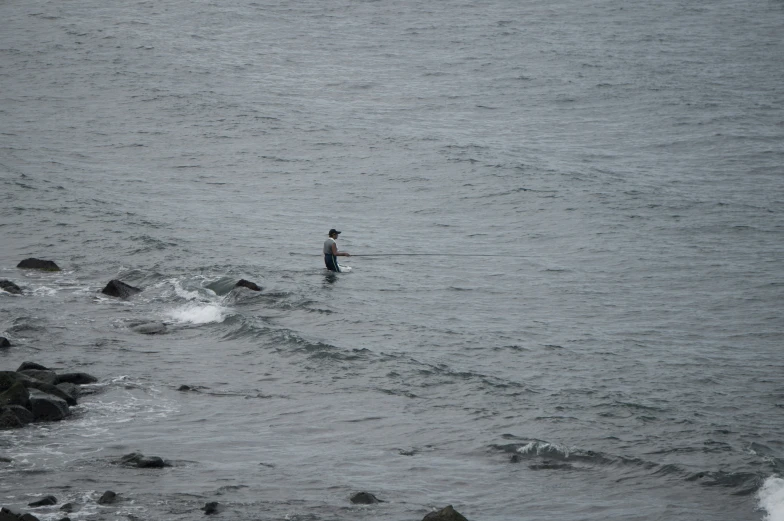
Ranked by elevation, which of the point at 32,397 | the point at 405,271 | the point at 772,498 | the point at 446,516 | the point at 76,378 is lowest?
the point at 772,498

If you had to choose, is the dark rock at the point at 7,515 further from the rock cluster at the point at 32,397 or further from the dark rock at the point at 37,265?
the dark rock at the point at 37,265

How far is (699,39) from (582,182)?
30.8 metres

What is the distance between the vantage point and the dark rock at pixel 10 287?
24750 mm

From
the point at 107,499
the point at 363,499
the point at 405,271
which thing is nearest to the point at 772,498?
the point at 363,499

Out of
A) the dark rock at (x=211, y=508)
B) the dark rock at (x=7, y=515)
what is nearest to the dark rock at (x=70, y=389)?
the dark rock at (x=211, y=508)

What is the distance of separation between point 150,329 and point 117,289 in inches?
129

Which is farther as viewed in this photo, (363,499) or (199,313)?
(199,313)

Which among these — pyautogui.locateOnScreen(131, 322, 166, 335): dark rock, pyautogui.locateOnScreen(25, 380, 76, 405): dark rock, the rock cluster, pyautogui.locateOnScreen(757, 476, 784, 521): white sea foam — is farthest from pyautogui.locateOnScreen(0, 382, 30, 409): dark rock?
pyautogui.locateOnScreen(757, 476, 784, 521): white sea foam

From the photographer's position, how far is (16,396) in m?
16.4

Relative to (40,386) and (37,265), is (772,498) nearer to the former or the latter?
(40,386)

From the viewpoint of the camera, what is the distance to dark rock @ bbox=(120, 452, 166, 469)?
582 inches

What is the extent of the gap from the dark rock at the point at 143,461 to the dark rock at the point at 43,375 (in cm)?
359

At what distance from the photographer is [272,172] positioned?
42125mm

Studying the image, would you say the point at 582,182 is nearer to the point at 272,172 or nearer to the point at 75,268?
the point at 272,172
